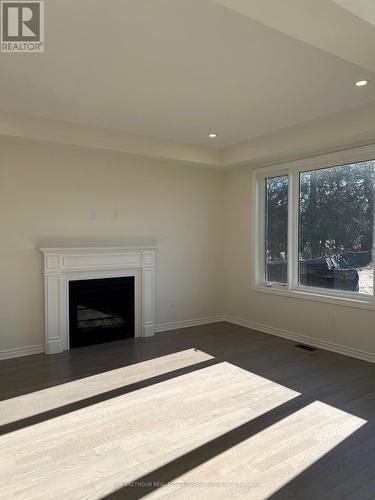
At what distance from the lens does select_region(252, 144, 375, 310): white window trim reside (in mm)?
4289

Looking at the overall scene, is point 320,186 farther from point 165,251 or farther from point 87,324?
point 87,324

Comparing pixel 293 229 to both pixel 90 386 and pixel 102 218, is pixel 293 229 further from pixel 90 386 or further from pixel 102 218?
pixel 90 386

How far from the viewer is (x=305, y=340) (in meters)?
4.82

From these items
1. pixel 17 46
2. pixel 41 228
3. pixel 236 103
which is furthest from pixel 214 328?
pixel 17 46

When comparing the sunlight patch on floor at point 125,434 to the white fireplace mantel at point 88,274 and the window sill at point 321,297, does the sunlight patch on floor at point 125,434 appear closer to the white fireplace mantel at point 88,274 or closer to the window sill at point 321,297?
the window sill at point 321,297

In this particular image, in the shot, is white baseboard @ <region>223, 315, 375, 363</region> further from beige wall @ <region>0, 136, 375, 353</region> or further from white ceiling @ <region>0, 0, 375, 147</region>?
white ceiling @ <region>0, 0, 375, 147</region>

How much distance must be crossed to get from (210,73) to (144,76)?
557 mm

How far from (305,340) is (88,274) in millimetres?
3015

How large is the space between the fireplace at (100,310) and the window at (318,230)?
80.4 inches

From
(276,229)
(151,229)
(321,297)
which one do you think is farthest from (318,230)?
(151,229)

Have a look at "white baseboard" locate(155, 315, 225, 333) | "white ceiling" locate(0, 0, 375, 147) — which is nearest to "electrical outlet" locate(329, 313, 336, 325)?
"white baseboard" locate(155, 315, 225, 333)

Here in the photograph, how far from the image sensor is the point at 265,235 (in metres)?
5.52

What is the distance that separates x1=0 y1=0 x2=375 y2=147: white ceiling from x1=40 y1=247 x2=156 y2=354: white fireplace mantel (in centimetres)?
163

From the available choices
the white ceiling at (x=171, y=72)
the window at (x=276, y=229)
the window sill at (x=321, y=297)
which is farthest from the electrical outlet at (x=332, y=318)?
the white ceiling at (x=171, y=72)
